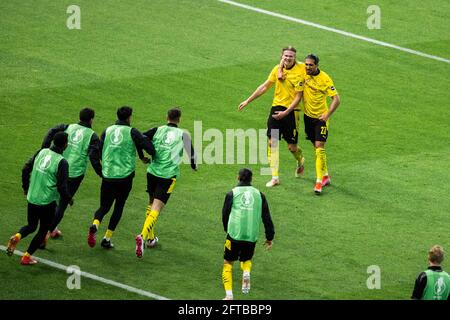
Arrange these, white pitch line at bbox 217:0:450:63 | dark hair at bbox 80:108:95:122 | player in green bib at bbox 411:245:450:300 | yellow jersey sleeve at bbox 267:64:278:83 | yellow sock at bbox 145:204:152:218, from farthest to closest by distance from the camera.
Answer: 1. white pitch line at bbox 217:0:450:63
2. yellow jersey sleeve at bbox 267:64:278:83
3. yellow sock at bbox 145:204:152:218
4. dark hair at bbox 80:108:95:122
5. player in green bib at bbox 411:245:450:300

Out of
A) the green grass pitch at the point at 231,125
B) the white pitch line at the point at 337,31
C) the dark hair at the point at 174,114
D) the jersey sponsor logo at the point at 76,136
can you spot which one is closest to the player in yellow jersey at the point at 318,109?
the green grass pitch at the point at 231,125

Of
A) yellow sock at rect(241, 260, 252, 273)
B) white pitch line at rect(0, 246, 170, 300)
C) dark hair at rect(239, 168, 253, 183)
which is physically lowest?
white pitch line at rect(0, 246, 170, 300)

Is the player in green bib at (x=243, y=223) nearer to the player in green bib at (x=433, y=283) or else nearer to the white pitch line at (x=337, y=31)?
the player in green bib at (x=433, y=283)

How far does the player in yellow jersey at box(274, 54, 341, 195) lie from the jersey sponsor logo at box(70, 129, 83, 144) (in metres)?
4.44

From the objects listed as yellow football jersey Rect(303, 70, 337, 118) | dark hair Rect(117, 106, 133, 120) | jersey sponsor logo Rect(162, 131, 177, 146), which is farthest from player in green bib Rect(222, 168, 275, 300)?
yellow football jersey Rect(303, 70, 337, 118)

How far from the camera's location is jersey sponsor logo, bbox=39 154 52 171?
17.2 metres

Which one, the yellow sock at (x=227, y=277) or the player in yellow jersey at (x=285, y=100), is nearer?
the yellow sock at (x=227, y=277)

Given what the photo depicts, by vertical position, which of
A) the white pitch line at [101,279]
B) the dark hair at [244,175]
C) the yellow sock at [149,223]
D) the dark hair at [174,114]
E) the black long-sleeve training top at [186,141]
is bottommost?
the white pitch line at [101,279]

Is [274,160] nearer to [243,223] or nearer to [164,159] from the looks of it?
[164,159]

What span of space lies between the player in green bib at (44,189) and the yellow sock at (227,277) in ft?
8.71

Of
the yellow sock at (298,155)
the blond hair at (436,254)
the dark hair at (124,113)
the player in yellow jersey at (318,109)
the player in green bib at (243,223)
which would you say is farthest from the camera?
the yellow sock at (298,155)

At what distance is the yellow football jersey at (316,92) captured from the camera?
2123 cm

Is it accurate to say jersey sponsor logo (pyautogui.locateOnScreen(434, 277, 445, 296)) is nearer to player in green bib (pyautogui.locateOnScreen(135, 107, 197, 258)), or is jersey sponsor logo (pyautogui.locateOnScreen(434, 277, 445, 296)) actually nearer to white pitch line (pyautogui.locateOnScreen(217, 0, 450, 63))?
player in green bib (pyautogui.locateOnScreen(135, 107, 197, 258))

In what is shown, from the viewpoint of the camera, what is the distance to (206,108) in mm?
25188
